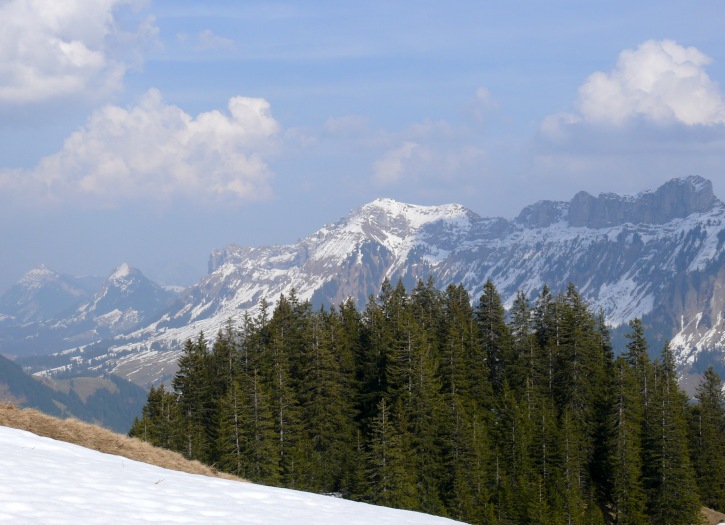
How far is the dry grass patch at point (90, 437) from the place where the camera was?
27.7 m

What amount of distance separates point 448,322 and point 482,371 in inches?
411

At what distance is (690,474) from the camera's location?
283 feet

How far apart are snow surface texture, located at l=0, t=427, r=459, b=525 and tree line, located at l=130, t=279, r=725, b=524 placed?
174 feet

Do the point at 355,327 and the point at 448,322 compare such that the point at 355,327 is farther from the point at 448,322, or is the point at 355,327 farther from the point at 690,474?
the point at 690,474

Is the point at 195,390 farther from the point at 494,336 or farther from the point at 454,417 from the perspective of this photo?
the point at 494,336

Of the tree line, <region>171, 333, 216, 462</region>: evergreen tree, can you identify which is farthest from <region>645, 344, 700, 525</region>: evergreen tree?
<region>171, 333, 216, 462</region>: evergreen tree

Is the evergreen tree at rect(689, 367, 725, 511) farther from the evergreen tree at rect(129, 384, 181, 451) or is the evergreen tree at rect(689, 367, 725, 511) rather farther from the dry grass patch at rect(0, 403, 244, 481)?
the dry grass patch at rect(0, 403, 244, 481)

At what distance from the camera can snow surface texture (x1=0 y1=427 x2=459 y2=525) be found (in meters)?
14.1

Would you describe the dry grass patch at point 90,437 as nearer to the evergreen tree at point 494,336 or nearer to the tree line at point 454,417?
the tree line at point 454,417

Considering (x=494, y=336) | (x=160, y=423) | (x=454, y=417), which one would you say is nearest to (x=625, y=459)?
(x=454, y=417)

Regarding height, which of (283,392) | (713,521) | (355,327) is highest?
(355,327)

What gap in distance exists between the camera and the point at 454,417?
280 ft

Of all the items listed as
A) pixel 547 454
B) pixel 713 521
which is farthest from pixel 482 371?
pixel 713 521

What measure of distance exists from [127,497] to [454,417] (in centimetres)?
7219
